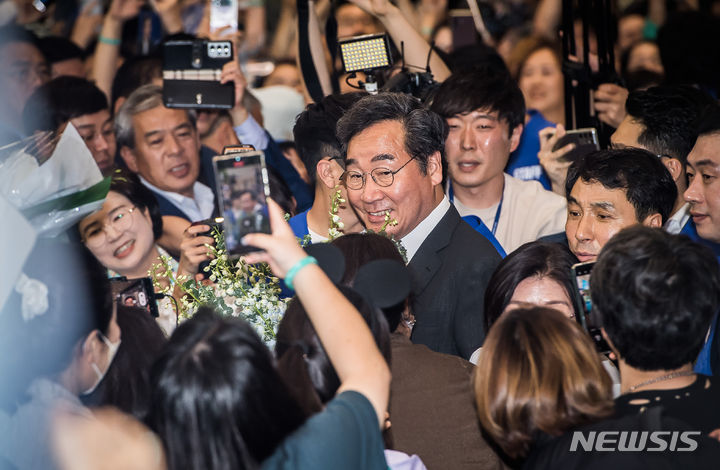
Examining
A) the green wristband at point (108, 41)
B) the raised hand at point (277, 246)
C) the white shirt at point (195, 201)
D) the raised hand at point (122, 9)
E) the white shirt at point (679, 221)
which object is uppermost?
the raised hand at point (122, 9)

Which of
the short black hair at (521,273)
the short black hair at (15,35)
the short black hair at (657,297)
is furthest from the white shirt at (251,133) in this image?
the short black hair at (657,297)

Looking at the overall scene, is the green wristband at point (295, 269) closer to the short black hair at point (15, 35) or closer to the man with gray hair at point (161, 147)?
the man with gray hair at point (161, 147)

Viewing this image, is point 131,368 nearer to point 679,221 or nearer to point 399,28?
point 679,221

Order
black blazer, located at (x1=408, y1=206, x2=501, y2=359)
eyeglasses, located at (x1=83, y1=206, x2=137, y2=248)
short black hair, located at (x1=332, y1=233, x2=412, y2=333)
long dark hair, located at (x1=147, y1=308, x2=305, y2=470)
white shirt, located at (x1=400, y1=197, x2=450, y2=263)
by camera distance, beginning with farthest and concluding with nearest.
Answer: eyeglasses, located at (x1=83, y1=206, x2=137, y2=248) < white shirt, located at (x1=400, y1=197, x2=450, y2=263) < black blazer, located at (x1=408, y1=206, x2=501, y2=359) < short black hair, located at (x1=332, y1=233, x2=412, y2=333) < long dark hair, located at (x1=147, y1=308, x2=305, y2=470)

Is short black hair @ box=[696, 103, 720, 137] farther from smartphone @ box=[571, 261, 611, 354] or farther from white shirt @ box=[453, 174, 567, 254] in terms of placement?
smartphone @ box=[571, 261, 611, 354]

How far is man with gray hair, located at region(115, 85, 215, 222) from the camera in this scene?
→ 4.06 meters

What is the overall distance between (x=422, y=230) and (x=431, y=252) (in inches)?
5.4

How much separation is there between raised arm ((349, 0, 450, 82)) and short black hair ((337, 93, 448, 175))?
911 millimetres

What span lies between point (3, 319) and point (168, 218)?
214 cm

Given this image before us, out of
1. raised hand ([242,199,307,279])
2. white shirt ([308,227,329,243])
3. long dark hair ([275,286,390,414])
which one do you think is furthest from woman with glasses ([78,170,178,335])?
raised hand ([242,199,307,279])

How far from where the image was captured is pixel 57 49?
5.07 meters

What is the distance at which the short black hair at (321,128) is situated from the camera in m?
3.29

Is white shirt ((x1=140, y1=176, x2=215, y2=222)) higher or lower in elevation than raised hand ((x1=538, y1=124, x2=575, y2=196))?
lower

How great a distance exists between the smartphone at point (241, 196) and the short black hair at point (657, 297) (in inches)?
28.2
